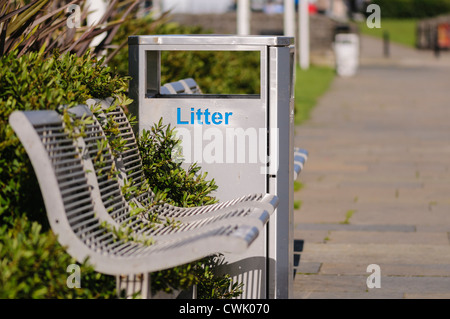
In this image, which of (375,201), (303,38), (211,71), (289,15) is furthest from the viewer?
(303,38)

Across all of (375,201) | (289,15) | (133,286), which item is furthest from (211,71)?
(289,15)

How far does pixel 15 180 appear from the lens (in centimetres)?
363

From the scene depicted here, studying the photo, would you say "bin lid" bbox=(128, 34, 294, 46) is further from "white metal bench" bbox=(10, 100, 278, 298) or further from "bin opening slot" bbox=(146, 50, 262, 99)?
"bin opening slot" bbox=(146, 50, 262, 99)

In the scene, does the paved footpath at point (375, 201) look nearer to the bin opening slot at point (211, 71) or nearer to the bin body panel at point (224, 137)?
the bin body panel at point (224, 137)

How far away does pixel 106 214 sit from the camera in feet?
12.3

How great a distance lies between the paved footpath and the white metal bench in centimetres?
136

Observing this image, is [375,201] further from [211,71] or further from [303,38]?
[303,38]

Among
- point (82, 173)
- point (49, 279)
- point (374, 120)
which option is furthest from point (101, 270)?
point (374, 120)

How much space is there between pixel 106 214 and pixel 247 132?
919mm

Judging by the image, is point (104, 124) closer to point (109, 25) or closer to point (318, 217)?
point (109, 25)

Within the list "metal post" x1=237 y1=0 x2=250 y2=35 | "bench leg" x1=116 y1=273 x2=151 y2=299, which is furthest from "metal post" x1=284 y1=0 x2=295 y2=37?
"bench leg" x1=116 y1=273 x2=151 y2=299

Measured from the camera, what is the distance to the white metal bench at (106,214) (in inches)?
132

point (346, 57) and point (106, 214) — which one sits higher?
point (346, 57)

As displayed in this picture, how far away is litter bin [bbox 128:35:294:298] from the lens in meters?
4.30
